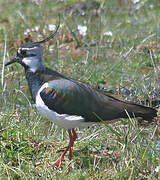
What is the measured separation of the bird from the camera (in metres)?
4.61

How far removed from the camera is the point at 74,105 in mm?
4672

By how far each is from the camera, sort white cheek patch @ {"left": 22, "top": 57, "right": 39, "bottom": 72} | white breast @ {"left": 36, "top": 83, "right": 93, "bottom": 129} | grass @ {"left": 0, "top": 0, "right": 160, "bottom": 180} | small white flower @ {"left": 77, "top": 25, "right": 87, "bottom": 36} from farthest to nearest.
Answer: small white flower @ {"left": 77, "top": 25, "right": 87, "bottom": 36}, white cheek patch @ {"left": 22, "top": 57, "right": 39, "bottom": 72}, white breast @ {"left": 36, "top": 83, "right": 93, "bottom": 129}, grass @ {"left": 0, "top": 0, "right": 160, "bottom": 180}

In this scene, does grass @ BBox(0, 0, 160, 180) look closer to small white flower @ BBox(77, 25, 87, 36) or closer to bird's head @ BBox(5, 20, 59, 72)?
small white flower @ BBox(77, 25, 87, 36)

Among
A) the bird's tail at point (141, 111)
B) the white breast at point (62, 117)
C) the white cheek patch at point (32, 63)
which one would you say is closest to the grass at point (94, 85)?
the bird's tail at point (141, 111)

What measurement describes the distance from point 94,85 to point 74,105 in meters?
1.70

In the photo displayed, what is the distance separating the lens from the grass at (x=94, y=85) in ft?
14.0

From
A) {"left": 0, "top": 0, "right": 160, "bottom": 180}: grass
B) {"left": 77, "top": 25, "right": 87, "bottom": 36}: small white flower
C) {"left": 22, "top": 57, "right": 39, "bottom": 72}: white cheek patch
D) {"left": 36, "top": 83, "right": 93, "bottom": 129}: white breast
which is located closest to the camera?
{"left": 0, "top": 0, "right": 160, "bottom": 180}: grass

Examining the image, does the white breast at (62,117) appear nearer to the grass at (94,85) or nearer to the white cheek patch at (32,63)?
the grass at (94,85)

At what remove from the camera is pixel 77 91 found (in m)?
4.70

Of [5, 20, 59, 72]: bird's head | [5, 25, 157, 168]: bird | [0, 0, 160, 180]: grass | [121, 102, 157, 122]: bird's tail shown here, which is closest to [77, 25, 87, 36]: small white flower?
[0, 0, 160, 180]: grass

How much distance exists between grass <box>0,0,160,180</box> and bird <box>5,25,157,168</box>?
0.49 ft

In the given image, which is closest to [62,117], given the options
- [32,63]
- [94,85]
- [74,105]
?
[74,105]

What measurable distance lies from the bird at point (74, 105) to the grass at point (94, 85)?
149mm

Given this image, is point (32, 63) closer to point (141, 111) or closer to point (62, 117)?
point (62, 117)
